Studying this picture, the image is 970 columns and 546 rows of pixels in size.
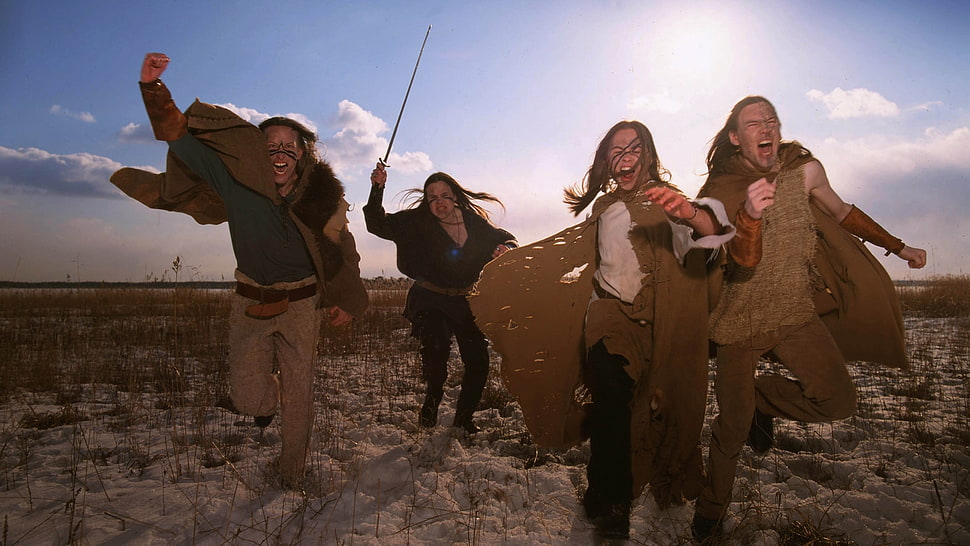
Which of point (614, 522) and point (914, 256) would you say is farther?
point (914, 256)

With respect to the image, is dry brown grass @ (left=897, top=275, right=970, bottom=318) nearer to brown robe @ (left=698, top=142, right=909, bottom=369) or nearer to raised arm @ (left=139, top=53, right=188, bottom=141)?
brown robe @ (left=698, top=142, right=909, bottom=369)

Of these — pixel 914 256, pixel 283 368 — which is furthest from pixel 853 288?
pixel 283 368

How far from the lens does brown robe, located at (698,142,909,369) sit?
3.00 metres

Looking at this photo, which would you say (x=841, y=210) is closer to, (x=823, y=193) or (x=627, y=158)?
(x=823, y=193)

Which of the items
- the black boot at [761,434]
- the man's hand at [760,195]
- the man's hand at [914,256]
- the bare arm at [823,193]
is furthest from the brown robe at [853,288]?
the man's hand at [760,195]

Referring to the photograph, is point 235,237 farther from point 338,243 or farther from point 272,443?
point 272,443

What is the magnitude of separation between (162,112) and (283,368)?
1.67 meters

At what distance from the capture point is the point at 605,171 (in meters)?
3.33

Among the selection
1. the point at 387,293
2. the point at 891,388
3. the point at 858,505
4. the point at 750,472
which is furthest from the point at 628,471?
the point at 387,293

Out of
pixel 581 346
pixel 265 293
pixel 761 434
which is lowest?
pixel 761 434

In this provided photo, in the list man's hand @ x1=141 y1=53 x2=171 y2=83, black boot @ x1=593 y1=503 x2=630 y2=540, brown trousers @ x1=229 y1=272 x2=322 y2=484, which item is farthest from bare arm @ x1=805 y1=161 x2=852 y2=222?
man's hand @ x1=141 y1=53 x2=171 y2=83

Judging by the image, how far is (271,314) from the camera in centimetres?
302

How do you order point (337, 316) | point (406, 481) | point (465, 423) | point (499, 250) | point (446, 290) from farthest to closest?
point (446, 290), point (499, 250), point (465, 423), point (337, 316), point (406, 481)

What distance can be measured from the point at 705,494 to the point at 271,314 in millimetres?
2759
